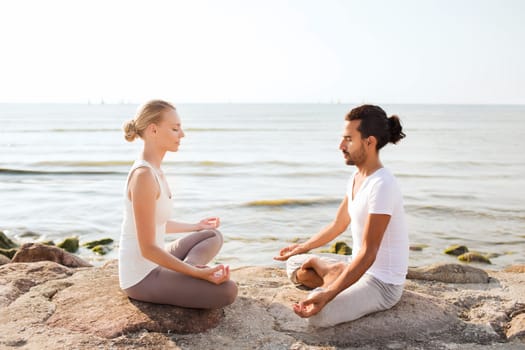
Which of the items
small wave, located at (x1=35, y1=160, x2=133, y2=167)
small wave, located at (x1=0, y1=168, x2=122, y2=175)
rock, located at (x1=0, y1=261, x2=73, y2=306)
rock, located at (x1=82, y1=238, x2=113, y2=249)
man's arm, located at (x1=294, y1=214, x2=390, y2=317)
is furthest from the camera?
small wave, located at (x1=35, y1=160, x2=133, y2=167)

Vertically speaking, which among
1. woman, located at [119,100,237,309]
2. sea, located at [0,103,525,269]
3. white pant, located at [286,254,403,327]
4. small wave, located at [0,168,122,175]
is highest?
woman, located at [119,100,237,309]

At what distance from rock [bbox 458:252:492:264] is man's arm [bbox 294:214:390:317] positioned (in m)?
4.89

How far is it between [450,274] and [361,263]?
2097mm

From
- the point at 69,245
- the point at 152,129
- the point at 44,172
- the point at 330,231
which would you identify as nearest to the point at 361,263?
the point at 330,231

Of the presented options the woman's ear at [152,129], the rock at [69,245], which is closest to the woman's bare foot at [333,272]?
the woman's ear at [152,129]

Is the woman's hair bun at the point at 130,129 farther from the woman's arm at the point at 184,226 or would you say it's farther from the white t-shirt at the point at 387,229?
the white t-shirt at the point at 387,229

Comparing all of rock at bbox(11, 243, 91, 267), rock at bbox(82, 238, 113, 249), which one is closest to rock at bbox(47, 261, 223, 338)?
rock at bbox(11, 243, 91, 267)

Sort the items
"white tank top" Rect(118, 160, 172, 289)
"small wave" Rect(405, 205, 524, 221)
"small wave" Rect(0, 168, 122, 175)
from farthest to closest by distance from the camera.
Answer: "small wave" Rect(0, 168, 122, 175), "small wave" Rect(405, 205, 524, 221), "white tank top" Rect(118, 160, 172, 289)

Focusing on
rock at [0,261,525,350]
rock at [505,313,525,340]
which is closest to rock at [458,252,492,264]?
rock at [0,261,525,350]

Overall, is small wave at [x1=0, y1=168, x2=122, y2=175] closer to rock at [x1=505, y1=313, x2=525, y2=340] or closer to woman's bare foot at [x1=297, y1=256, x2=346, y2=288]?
woman's bare foot at [x1=297, y1=256, x2=346, y2=288]

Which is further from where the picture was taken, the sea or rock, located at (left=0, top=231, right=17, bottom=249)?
the sea

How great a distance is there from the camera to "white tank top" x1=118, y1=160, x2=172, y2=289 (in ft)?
13.6

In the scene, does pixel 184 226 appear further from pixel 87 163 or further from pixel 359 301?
pixel 87 163

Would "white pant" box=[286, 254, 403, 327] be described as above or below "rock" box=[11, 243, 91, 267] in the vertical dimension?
above
